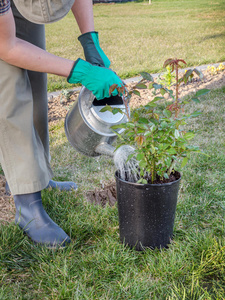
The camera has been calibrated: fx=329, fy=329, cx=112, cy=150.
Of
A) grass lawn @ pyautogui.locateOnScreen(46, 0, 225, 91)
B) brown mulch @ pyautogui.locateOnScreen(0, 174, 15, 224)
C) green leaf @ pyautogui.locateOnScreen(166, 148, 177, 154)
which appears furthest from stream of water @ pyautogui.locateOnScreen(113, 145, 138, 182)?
grass lawn @ pyautogui.locateOnScreen(46, 0, 225, 91)

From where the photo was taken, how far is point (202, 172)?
2203 millimetres

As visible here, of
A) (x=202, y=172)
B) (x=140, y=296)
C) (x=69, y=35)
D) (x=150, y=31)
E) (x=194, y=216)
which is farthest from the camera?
(x=150, y=31)

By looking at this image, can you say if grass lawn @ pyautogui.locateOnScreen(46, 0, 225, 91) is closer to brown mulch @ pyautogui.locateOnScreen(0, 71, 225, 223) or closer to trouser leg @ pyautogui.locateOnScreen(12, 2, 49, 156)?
brown mulch @ pyautogui.locateOnScreen(0, 71, 225, 223)

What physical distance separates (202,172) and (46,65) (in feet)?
4.20

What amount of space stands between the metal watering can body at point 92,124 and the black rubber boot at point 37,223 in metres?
0.36

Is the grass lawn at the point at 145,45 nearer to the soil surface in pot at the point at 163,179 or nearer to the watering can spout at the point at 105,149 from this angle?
the watering can spout at the point at 105,149

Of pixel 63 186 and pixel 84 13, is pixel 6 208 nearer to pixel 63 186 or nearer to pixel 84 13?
pixel 63 186

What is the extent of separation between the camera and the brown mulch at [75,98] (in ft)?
6.33

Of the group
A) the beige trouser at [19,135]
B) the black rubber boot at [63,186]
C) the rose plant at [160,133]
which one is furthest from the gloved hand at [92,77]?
the black rubber boot at [63,186]

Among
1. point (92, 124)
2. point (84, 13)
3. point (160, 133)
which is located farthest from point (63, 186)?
point (84, 13)

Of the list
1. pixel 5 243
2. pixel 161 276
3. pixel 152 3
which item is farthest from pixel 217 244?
pixel 152 3

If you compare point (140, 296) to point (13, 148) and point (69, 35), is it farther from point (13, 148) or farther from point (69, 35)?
point (69, 35)

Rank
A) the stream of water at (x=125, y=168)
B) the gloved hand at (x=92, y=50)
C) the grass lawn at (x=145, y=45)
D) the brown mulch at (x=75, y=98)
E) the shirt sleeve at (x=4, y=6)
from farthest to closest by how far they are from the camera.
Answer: the grass lawn at (x=145, y=45), the brown mulch at (x=75, y=98), the gloved hand at (x=92, y=50), the stream of water at (x=125, y=168), the shirt sleeve at (x=4, y=6)

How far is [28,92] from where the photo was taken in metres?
1.55
